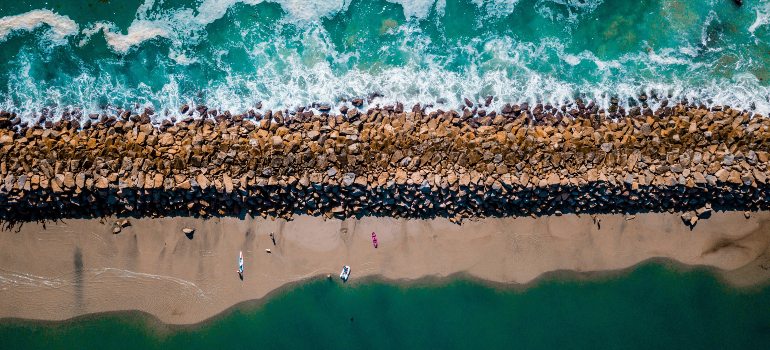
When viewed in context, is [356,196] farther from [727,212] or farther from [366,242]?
[727,212]

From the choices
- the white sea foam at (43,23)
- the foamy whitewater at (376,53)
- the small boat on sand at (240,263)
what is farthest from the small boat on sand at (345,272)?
the white sea foam at (43,23)

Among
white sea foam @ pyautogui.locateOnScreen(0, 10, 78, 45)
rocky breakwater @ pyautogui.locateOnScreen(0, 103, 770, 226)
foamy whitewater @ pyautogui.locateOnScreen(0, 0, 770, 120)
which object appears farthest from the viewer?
white sea foam @ pyautogui.locateOnScreen(0, 10, 78, 45)

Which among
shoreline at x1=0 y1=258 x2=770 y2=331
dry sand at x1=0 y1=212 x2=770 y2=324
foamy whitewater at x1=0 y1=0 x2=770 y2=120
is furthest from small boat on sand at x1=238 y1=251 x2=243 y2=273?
foamy whitewater at x1=0 y1=0 x2=770 y2=120

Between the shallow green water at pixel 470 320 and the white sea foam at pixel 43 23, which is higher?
the white sea foam at pixel 43 23

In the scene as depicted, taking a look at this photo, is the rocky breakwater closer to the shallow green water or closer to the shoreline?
the shoreline

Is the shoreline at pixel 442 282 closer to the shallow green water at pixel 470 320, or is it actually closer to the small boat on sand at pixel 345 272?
the shallow green water at pixel 470 320

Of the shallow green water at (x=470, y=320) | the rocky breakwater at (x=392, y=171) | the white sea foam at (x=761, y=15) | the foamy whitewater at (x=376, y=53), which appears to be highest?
the white sea foam at (x=761, y=15)
